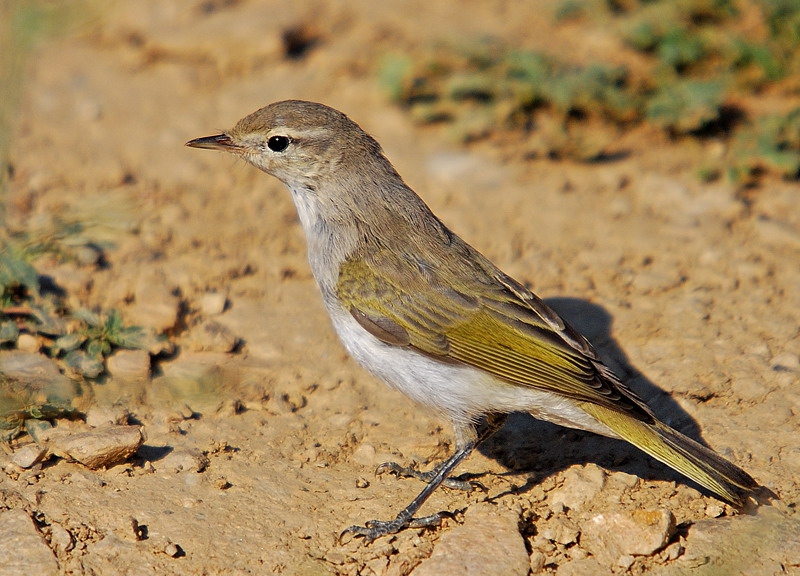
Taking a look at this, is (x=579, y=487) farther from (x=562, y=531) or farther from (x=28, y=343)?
(x=28, y=343)

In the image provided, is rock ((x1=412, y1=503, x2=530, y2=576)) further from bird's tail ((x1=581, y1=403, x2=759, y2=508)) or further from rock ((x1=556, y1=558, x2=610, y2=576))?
bird's tail ((x1=581, y1=403, x2=759, y2=508))

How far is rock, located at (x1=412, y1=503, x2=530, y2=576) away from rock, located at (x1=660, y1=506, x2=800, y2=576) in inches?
28.5

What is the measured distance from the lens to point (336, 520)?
4887 millimetres

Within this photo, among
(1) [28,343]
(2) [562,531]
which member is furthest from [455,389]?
(1) [28,343]

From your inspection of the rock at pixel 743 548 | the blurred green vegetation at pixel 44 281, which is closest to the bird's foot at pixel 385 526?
the rock at pixel 743 548

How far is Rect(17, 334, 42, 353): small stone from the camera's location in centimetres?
572

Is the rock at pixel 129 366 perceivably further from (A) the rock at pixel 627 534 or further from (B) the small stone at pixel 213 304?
(A) the rock at pixel 627 534

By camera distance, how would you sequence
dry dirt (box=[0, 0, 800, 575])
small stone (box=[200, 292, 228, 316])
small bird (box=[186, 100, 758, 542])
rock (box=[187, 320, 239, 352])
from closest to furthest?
dry dirt (box=[0, 0, 800, 575])
small bird (box=[186, 100, 758, 542])
rock (box=[187, 320, 239, 352])
small stone (box=[200, 292, 228, 316])

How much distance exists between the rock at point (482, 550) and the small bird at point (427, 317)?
27cm

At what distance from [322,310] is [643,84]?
3.91 m

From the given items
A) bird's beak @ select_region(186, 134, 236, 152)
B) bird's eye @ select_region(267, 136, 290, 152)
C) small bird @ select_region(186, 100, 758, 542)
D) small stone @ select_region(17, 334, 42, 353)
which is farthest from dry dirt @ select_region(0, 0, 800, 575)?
bird's eye @ select_region(267, 136, 290, 152)

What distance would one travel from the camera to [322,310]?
6.67 meters

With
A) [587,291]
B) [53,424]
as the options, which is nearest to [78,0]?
[53,424]

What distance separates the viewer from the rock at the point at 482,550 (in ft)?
14.7
